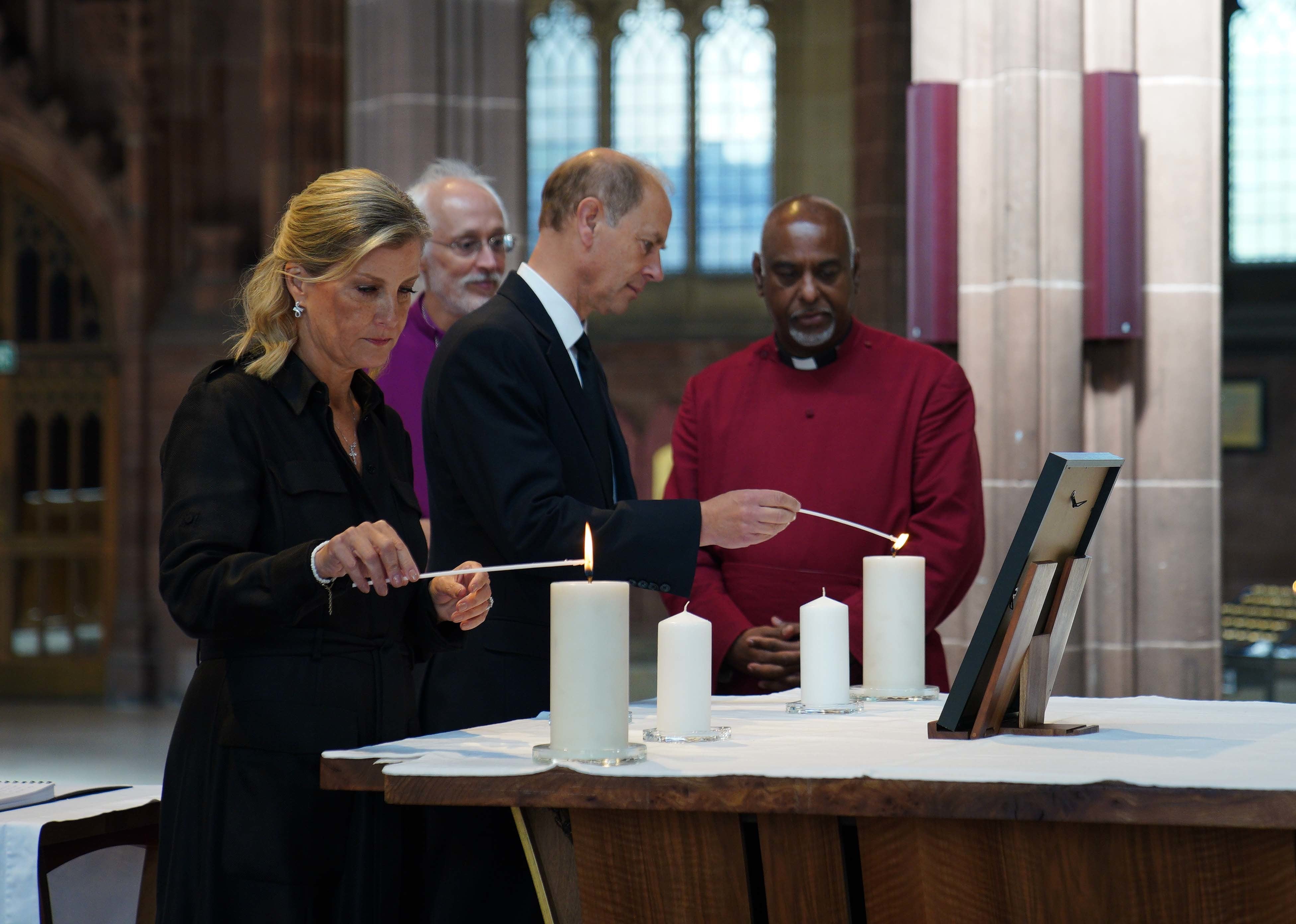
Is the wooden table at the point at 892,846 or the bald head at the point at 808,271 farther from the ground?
the bald head at the point at 808,271

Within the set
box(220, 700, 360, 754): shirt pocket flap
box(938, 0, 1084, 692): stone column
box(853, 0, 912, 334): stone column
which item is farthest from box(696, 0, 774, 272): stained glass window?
box(220, 700, 360, 754): shirt pocket flap

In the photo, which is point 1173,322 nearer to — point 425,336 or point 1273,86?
point 425,336

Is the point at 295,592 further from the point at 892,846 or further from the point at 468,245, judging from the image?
the point at 468,245

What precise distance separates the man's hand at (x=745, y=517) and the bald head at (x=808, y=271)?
4.02 feet

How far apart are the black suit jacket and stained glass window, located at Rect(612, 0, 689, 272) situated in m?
11.4

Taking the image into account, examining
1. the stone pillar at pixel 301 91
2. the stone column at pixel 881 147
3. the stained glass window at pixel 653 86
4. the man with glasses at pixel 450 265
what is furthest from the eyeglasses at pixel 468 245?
the stained glass window at pixel 653 86

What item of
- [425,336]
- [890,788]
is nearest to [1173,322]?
[425,336]

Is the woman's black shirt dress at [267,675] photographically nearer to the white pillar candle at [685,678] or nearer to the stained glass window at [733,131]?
the white pillar candle at [685,678]

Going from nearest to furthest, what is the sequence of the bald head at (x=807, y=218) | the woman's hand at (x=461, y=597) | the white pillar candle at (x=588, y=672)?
the white pillar candle at (x=588, y=672)
the woman's hand at (x=461, y=597)
the bald head at (x=807, y=218)

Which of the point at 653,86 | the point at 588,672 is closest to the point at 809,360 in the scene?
the point at 588,672

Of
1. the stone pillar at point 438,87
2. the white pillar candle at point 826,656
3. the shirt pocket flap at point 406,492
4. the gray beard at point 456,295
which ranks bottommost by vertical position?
the white pillar candle at point 826,656

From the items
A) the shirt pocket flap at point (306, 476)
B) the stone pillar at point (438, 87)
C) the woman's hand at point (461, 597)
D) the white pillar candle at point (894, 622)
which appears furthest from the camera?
the stone pillar at point (438, 87)

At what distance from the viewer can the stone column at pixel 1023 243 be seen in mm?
5258

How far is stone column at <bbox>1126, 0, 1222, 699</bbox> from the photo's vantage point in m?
5.22
